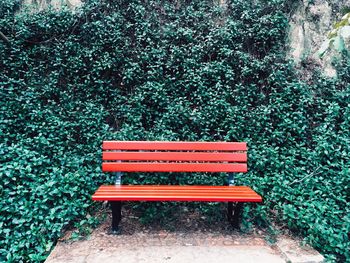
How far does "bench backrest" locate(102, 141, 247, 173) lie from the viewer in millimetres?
3404

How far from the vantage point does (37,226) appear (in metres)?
3.03

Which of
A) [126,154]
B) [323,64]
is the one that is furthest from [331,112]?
[126,154]

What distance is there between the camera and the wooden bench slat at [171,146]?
135 inches

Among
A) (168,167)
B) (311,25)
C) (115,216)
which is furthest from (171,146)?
(311,25)

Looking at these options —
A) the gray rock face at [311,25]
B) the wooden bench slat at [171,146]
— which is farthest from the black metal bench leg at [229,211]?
the gray rock face at [311,25]

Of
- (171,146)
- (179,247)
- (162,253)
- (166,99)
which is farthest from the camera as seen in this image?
(166,99)

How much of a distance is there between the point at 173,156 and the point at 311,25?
13.0ft

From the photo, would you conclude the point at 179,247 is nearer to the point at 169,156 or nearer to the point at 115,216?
the point at 115,216

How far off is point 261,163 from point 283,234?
39.9 inches

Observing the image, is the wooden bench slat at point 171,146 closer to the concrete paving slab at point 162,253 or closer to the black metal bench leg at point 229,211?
the black metal bench leg at point 229,211

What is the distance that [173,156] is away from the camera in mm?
3426

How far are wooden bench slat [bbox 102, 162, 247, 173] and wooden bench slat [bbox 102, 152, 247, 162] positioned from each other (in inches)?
2.4

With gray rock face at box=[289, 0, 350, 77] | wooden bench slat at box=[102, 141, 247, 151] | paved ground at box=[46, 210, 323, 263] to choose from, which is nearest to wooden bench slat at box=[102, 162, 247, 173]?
wooden bench slat at box=[102, 141, 247, 151]

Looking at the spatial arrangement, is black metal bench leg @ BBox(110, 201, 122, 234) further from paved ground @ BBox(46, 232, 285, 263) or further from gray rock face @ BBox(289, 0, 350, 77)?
gray rock face @ BBox(289, 0, 350, 77)
